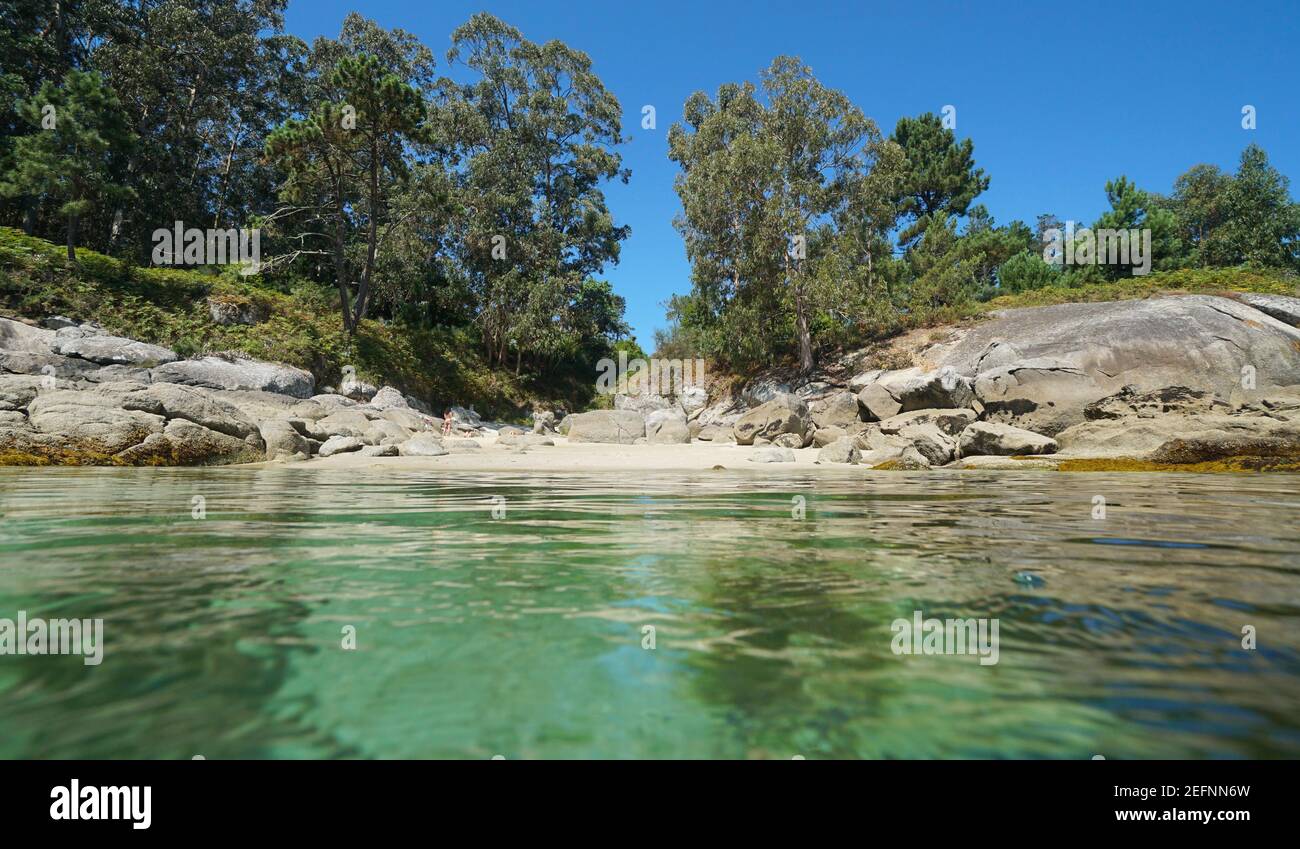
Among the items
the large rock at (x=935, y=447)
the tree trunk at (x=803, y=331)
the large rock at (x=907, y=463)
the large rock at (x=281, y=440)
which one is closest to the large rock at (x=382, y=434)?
the large rock at (x=281, y=440)

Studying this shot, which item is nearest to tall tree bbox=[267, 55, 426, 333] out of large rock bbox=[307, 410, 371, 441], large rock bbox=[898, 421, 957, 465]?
large rock bbox=[307, 410, 371, 441]

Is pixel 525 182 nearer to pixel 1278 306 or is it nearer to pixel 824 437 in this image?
pixel 824 437

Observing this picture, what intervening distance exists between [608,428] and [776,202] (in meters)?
11.8

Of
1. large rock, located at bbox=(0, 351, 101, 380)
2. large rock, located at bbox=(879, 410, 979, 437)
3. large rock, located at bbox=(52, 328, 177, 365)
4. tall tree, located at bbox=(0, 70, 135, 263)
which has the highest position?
tall tree, located at bbox=(0, 70, 135, 263)

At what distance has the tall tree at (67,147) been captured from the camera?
18.2m

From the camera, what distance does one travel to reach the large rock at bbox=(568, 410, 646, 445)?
58.0 feet

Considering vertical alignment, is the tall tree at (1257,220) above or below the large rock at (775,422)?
above

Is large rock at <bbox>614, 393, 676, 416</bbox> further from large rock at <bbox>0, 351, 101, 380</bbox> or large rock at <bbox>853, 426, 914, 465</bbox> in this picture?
large rock at <bbox>0, 351, 101, 380</bbox>

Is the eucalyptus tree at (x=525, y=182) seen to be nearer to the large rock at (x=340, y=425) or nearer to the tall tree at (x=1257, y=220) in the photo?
the large rock at (x=340, y=425)

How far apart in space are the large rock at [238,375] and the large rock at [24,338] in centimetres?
222

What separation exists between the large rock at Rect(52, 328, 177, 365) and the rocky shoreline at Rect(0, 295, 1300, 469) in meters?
0.04

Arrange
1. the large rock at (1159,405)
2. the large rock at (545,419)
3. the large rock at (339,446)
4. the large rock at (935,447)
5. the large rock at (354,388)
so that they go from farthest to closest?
the large rock at (545,419) → the large rock at (354,388) → the large rock at (339,446) → the large rock at (1159,405) → the large rock at (935,447)

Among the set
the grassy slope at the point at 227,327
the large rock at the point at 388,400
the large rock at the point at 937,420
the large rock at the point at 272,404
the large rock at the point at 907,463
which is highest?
the grassy slope at the point at 227,327

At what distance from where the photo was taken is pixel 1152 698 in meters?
1.26
